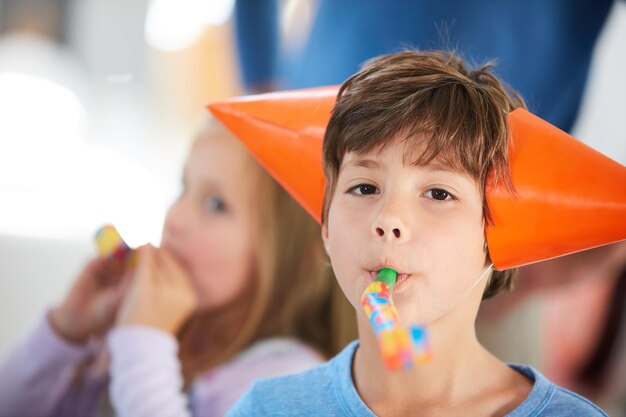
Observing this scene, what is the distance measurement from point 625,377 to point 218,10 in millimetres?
978

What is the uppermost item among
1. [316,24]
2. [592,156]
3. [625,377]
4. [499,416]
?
[316,24]

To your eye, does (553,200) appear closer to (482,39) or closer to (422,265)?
(422,265)

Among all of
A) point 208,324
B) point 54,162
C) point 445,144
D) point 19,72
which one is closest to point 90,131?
point 54,162

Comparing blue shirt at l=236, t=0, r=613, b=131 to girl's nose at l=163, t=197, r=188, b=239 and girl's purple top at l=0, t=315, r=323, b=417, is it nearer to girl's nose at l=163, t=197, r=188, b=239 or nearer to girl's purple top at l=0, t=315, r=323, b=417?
girl's nose at l=163, t=197, r=188, b=239

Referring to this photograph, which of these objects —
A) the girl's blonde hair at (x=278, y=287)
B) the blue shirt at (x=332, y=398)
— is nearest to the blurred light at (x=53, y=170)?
the girl's blonde hair at (x=278, y=287)

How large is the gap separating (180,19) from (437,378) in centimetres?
94

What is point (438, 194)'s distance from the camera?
0.76 meters

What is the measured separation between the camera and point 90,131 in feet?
4.75

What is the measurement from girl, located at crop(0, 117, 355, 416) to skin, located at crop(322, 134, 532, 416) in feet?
1.38

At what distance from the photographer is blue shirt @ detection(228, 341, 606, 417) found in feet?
2.53

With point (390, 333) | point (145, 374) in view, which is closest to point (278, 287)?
point (145, 374)

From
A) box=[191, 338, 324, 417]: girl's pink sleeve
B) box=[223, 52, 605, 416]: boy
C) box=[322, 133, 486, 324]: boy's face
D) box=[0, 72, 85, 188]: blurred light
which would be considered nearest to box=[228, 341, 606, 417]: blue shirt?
box=[223, 52, 605, 416]: boy

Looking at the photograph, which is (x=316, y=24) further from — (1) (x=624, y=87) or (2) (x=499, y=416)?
(2) (x=499, y=416)

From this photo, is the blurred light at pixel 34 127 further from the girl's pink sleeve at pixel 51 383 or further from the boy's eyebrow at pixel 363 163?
the boy's eyebrow at pixel 363 163
